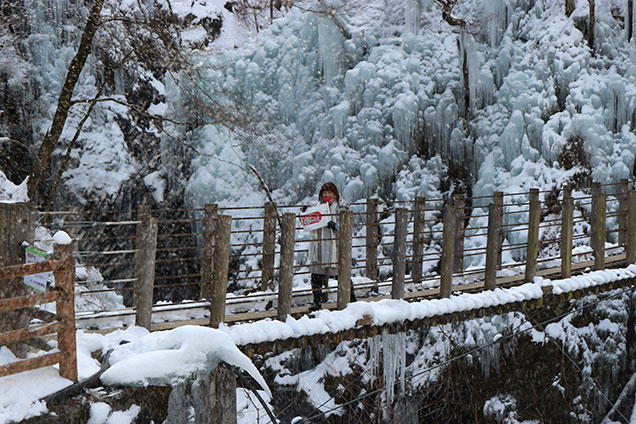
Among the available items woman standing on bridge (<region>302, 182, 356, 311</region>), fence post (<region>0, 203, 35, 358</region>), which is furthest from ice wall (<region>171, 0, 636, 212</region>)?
fence post (<region>0, 203, 35, 358</region>)

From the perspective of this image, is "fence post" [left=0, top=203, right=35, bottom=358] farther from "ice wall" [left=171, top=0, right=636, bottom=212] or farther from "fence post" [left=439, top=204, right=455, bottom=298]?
"ice wall" [left=171, top=0, right=636, bottom=212]

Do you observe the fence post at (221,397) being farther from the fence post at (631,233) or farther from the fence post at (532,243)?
the fence post at (631,233)

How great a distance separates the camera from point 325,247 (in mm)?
6461

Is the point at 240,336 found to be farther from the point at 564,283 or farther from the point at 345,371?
the point at 345,371

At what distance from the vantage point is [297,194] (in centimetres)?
1382

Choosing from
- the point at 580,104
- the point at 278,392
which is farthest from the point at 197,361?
the point at 580,104

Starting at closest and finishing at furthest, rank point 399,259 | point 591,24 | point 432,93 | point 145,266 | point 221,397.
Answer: point 221,397
point 145,266
point 399,259
point 591,24
point 432,93

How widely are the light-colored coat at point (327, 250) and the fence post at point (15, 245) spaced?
298 cm

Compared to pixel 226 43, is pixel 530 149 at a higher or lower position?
lower

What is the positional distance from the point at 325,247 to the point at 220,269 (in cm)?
134

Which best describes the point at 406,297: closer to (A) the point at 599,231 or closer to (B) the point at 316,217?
(B) the point at 316,217

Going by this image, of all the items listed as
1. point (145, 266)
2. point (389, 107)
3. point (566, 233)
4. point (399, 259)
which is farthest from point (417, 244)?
point (389, 107)

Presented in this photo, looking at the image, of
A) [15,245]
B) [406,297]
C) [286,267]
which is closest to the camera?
[15,245]

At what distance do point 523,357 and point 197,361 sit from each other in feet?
30.6
